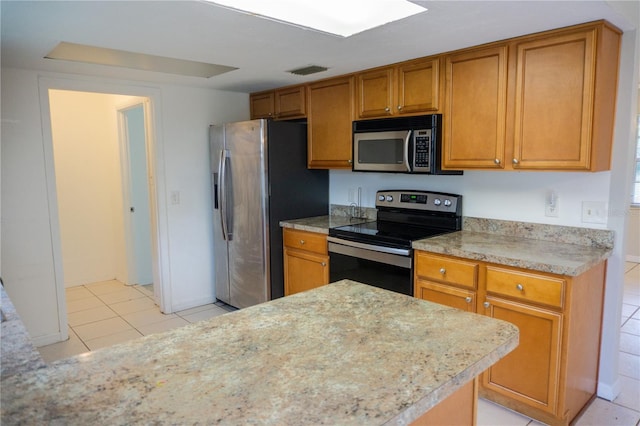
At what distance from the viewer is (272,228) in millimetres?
3590

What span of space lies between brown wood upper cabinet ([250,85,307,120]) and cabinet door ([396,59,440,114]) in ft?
3.33

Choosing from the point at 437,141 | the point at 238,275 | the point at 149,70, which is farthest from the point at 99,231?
the point at 437,141

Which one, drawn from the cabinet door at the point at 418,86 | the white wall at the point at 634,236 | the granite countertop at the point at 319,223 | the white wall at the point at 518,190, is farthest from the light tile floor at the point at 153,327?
the cabinet door at the point at 418,86

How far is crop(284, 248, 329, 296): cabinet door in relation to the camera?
334cm

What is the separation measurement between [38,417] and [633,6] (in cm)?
285

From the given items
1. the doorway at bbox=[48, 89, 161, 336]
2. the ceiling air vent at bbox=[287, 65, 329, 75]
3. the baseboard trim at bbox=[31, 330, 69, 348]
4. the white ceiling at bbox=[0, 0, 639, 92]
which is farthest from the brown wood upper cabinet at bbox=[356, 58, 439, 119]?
the baseboard trim at bbox=[31, 330, 69, 348]

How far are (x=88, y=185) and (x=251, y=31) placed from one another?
357 centimetres

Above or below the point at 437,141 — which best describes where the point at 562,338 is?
below

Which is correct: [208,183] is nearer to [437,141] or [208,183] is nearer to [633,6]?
[437,141]

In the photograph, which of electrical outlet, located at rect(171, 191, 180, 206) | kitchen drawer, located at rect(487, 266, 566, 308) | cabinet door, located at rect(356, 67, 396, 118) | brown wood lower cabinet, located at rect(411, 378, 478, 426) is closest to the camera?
brown wood lower cabinet, located at rect(411, 378, 478, 426)

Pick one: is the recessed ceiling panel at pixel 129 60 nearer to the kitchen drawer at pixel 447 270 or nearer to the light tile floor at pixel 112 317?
the kitchen drawer at pixel 447 270

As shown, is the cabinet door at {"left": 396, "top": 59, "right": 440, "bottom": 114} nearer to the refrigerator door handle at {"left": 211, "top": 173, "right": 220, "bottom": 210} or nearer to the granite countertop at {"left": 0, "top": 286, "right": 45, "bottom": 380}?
the refrigerator door handle at {"left": 211, "top": 173, "right": 220, "bottom": 210}

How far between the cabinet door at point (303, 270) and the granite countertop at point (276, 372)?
1863 millimetres

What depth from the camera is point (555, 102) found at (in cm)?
227
